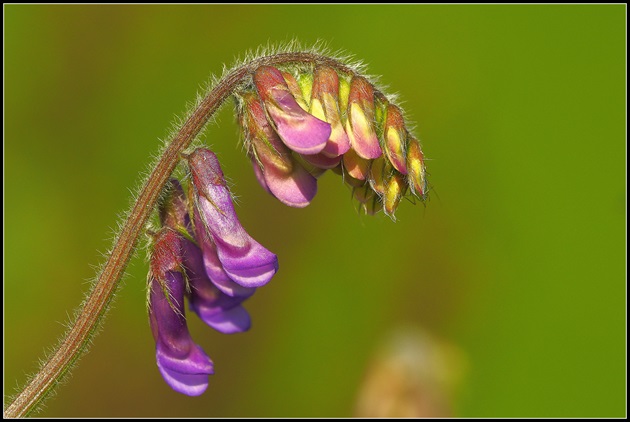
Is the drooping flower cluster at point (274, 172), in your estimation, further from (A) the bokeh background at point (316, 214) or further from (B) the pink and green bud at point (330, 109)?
(A) the bokeh background at point (316, 214)

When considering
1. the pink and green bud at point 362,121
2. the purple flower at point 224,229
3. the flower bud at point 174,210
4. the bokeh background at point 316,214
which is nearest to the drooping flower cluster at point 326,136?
the pink and green bud at point 362,121

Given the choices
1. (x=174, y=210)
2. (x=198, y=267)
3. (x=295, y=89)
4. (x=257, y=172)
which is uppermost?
(x=295, y=89)

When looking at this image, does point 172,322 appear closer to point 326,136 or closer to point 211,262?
point 211,262

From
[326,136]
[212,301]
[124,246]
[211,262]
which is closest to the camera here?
[326,136]

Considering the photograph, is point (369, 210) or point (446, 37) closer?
point (369, 210)

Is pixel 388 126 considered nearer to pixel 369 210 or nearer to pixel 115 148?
pixel 369 210

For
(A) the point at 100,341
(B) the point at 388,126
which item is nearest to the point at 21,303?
(A) the point at 100,341

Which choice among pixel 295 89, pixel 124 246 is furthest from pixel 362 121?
pixel 124 246
